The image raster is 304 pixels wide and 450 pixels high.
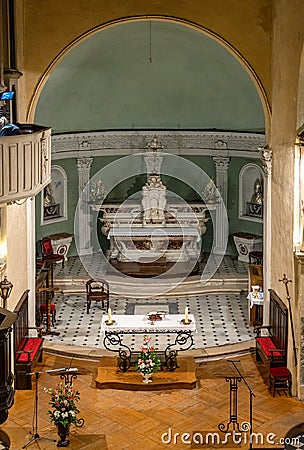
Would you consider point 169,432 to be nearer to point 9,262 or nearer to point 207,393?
point 207,393

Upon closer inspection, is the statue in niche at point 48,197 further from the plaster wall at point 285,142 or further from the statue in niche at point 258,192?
the plaster wall at point 285,142

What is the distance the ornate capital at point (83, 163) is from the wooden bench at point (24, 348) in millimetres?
6864

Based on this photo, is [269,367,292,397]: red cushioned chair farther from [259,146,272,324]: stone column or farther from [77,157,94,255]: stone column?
[77,157,94,255]: stone column

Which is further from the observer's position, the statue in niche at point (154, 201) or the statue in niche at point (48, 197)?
the statue in niche at point (48, 197)

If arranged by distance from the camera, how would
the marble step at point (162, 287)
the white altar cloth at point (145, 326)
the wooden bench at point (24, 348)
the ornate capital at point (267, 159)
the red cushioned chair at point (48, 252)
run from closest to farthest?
1. the wooden bench at point (24, 348)
2. the white altar cloth at point (145, 326)
3. the ornate capital at point (267, 159)
4. the marble step at point (162, 287)
5. the red cushioned chair at point (48, 252)

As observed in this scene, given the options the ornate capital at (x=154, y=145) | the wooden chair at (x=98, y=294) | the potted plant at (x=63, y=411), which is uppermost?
the ornate capital at (x=154, y=145)

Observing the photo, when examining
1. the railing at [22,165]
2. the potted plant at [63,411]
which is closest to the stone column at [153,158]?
the railing at [22,165]

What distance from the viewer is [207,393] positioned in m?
15.2

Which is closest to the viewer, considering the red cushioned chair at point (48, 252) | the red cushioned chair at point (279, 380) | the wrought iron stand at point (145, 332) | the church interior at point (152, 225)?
the church interior at point (152, 225)

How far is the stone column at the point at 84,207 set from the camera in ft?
76.0

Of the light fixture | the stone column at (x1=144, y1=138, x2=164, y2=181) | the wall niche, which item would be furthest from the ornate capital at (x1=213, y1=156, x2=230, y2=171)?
the light fixture

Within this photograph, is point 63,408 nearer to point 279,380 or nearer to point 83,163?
point 279,380

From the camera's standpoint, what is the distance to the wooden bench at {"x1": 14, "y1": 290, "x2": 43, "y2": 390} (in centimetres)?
1532

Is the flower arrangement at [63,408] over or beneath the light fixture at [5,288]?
beneath
